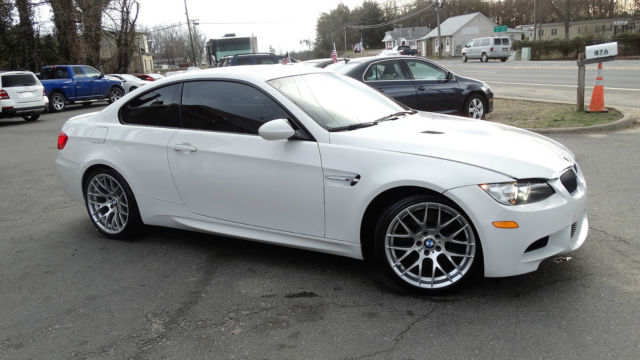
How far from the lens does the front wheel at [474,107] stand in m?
10.6

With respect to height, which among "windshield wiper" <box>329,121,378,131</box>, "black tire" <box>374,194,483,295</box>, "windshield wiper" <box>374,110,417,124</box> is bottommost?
"black tire" <box>374,194,483,295</box>

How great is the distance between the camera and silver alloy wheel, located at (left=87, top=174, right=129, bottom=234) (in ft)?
16.4

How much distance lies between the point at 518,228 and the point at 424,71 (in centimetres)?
749

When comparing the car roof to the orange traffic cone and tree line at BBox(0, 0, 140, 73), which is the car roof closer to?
the orange traffic cone

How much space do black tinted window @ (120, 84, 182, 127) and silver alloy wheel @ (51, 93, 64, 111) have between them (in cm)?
1970

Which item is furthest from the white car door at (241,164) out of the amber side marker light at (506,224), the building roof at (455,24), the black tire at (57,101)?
the building roof at (455,24)

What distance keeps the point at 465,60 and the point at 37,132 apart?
1667 inches

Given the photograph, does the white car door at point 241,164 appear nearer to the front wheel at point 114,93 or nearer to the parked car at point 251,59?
the parked car at point 251,59

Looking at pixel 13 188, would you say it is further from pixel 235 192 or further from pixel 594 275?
pixel 594 275

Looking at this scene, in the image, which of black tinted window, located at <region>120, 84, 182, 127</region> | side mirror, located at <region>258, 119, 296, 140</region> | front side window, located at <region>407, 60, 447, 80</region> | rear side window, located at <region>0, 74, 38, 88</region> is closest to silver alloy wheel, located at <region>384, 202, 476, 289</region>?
side mirror, located at <region>258, 119, 296, 140</region>

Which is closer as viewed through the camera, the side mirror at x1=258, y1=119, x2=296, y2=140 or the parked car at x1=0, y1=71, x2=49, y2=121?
the side mirror at x1=258, y1=119, x2=296, y2=140

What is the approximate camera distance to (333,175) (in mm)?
Answer: 3707

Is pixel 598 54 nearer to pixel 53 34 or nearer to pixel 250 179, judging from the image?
pixel 250 179

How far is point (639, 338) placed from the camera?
9.56 feet
